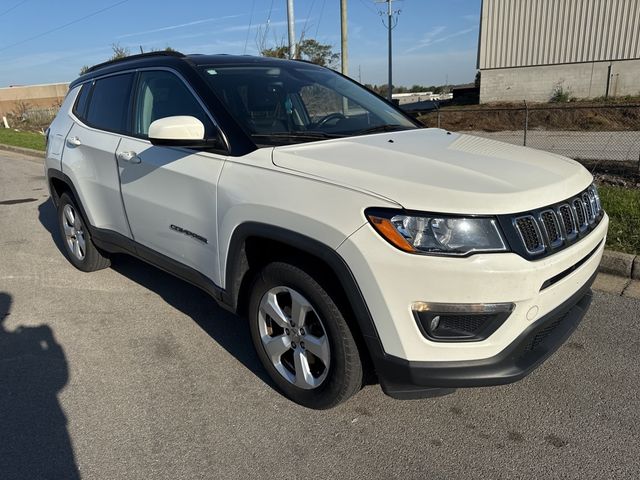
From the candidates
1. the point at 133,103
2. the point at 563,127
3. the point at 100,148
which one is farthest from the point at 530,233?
the point at 563,127

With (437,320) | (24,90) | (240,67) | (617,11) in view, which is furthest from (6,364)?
(24,90)

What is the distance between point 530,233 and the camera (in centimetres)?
209

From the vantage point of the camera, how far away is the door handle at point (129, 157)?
3.39 meters

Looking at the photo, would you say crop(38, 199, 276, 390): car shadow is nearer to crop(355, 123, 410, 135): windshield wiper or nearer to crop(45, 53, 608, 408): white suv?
crop(45, 53, 608, 408): white suv

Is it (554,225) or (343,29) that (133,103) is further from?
(343,29)

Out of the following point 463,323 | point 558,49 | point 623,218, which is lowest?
point 623,218

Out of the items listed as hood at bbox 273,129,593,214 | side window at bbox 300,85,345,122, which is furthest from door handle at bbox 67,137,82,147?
hood at bbox 273,129,593,214

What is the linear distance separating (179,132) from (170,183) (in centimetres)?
52

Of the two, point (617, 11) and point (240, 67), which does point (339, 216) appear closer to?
point (240, 67)

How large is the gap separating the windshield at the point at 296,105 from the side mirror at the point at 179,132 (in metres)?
0.25

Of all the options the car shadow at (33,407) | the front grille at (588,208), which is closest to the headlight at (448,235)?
the front grille at (588,208)

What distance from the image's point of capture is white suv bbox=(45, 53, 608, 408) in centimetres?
204

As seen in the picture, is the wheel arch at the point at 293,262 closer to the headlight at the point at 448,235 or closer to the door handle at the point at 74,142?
the headlight at the point at 448,235

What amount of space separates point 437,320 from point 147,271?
11.5 feet
